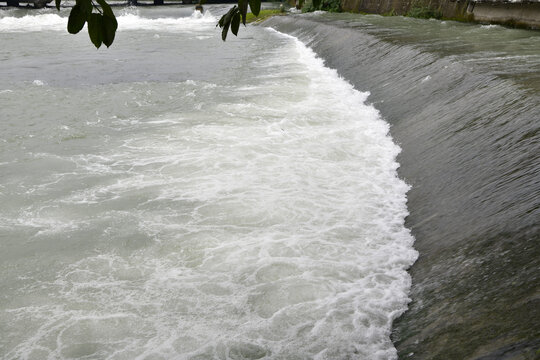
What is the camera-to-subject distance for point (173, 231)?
5.42 meters

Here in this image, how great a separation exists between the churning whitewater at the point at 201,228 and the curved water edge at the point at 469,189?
0.28m

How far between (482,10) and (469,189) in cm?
1195

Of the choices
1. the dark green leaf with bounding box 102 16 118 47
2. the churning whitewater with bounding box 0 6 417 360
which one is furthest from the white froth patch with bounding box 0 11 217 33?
the dark green leaf with bounding box 102 16 118 47

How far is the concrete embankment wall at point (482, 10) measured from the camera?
42.5ft

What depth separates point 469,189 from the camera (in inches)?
199

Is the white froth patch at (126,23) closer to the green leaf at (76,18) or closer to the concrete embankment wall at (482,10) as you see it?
the concrete embankment wall at (482,10)

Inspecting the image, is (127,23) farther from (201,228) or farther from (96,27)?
(96,27)

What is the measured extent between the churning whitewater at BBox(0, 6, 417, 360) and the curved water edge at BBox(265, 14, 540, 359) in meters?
0.28

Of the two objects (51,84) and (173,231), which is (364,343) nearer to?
(173,231)

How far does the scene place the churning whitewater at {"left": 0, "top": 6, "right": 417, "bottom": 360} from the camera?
3908 mm

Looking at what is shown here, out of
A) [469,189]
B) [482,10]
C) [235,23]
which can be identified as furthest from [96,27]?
[482,10]

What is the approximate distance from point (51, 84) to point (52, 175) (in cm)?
714

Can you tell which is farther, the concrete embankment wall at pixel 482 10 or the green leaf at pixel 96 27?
the concrete embankment wall at pixel 482 10

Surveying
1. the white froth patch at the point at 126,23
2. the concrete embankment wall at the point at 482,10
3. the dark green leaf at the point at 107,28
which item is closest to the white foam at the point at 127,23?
the white froth patch at the point at 126,23
